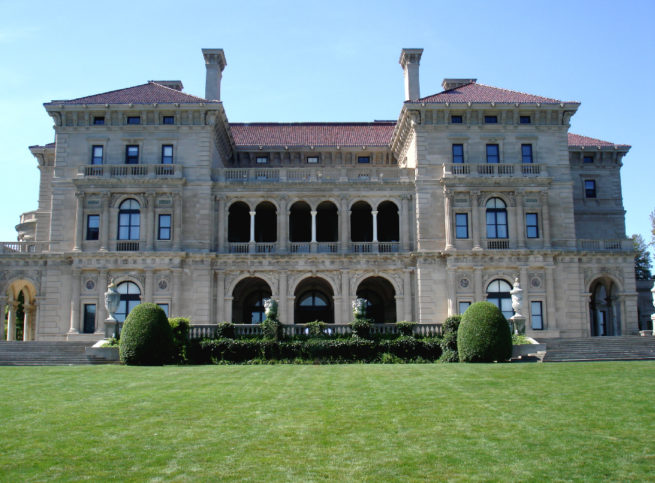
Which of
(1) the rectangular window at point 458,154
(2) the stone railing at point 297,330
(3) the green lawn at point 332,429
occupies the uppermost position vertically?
(1) the rectangular window at point 458,154

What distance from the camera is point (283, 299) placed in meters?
44.3

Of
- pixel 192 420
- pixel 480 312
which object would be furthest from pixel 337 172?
pixel 192 420

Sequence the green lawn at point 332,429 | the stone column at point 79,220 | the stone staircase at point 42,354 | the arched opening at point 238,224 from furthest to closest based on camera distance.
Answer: the arched opening at point 238,224
the stone column at point 79,220
the stone staircase at point 42,354
the green lawn at point 332,429

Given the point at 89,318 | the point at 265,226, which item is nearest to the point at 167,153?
the point at 265,226

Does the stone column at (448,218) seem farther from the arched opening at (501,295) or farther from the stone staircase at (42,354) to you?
the stone staircase at (42,354)

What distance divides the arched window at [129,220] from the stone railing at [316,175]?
5957 mm

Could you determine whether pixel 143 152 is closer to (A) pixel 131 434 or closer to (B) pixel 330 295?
(B) pixel 330 295

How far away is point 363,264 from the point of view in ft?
147

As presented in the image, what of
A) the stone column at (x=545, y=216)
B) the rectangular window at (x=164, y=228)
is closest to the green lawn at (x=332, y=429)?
the stone column at (x=545, y=216)

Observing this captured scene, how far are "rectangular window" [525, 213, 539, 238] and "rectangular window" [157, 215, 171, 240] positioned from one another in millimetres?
23633

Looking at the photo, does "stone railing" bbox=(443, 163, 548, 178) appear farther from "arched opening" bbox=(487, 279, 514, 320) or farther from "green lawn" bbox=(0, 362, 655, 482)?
"green lawn" bbox=(0, 362, 655, 482)

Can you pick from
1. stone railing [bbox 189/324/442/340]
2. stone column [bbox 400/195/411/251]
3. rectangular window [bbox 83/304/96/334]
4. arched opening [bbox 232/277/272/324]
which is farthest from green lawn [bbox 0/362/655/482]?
arched opening [bbox 232/277/272/324]

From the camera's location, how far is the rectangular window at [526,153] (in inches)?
1802

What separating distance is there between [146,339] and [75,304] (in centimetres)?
1559
